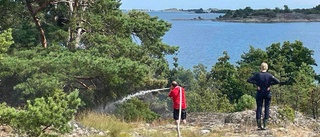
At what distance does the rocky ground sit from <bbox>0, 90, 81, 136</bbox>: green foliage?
8.94 feet

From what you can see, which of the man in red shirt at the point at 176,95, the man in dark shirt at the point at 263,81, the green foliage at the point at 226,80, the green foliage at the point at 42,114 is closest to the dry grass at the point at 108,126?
the man in red shirt at the point at 176,95

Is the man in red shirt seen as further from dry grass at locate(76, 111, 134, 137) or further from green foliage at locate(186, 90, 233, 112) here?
green foliage at locate(186, 90, 233, 112)

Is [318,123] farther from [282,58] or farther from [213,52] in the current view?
[213,52]

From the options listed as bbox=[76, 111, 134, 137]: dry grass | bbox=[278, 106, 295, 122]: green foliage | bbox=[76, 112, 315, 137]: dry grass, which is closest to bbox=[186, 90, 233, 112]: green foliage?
bbox=[278, 106, 295, 122]: green foliage

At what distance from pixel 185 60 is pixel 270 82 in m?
65.0

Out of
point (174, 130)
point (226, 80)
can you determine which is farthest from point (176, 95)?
point (226, 80)

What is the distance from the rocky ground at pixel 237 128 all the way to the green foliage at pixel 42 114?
2725mm

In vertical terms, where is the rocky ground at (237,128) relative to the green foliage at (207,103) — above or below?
above

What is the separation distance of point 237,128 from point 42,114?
621 centimetres

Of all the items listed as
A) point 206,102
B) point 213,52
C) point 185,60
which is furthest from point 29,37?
point 213,52

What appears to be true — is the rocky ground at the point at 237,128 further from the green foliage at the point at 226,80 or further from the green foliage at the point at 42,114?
the green foliage at the point at 226,80

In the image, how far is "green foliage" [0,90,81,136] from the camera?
495cm

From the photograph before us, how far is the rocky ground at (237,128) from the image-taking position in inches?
357

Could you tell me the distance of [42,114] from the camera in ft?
16.2
